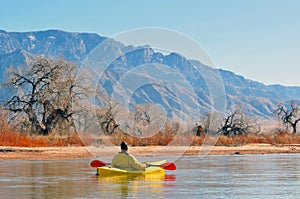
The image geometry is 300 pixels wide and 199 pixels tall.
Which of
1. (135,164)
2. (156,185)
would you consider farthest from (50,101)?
(156,185)

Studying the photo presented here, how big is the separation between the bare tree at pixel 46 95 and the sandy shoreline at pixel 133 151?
1280 centimetres

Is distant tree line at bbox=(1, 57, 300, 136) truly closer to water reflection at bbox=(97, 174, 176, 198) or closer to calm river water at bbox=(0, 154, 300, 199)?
calm river water at bbox=(0, 154, 300, 199)

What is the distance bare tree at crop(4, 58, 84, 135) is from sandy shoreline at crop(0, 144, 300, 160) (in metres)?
12.8

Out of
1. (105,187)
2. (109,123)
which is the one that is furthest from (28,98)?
(105,187)

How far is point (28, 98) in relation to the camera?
6738 centimetres

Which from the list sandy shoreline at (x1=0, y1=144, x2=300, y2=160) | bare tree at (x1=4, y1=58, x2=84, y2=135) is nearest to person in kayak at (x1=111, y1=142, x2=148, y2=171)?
sandy shoreline at (x1=0, y1=144, x2=300, y2=160)

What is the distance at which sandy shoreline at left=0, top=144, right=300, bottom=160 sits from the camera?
4538cm

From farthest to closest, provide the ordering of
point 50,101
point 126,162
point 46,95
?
point 46,95
point 50,101
point 126,162

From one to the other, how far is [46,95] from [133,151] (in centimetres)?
1719

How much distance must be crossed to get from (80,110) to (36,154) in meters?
20.7

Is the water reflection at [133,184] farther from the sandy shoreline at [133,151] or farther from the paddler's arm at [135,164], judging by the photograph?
the sandy shoreline at [133,151]

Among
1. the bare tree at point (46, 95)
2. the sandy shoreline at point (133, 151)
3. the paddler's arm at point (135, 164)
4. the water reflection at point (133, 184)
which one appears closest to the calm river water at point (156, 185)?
the water reflection at point (133, 184)

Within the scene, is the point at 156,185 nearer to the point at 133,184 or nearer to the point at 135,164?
the point at 133,184

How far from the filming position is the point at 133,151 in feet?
173
